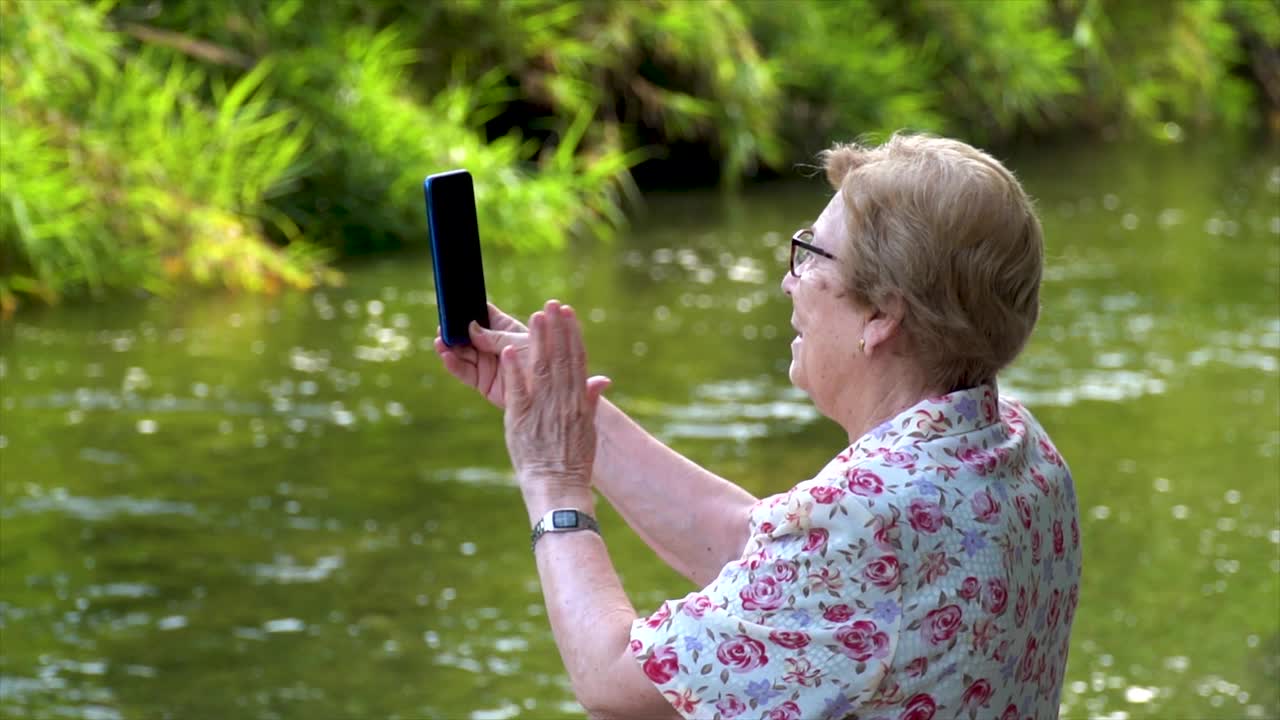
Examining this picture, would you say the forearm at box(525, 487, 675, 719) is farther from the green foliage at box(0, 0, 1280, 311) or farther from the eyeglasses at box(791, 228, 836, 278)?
the green foliage at box(0, 0, 1280, 311)

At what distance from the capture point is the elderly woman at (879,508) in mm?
1817

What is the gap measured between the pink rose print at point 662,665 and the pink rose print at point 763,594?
0.09m

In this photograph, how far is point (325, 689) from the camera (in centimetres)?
405

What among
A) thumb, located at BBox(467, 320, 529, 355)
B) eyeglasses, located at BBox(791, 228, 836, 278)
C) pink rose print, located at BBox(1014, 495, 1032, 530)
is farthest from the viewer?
thumb, located at BBox(467, 320, 529, 355)

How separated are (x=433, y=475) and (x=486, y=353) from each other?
3.32 metres

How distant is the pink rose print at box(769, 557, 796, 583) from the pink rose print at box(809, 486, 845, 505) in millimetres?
62

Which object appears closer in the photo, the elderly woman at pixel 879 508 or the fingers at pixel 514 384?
the elderly woman at pixel 879 508

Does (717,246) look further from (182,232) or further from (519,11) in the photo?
(182,232)

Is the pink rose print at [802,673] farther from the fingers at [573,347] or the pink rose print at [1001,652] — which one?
the fingers at [573,347]

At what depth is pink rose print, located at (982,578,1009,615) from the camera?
72.9 inches

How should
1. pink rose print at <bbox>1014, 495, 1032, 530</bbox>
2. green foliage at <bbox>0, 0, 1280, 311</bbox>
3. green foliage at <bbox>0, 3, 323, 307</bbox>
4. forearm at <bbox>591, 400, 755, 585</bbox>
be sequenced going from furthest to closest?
green foliage at <bbox>0, 0, 1280, 311</bbox>, green foliage at <bbox>0, 3, 323, 307</bbox>, forearm at <bbox>591, 400, 755, 585</bbox>, pink rose print at <bbox>1014, 495, 1032, 530</bbox>

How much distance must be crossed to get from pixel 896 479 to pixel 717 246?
26.9 feet

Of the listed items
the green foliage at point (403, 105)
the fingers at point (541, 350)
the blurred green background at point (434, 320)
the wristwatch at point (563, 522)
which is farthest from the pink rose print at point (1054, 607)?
the green foliage at point (403, 105)

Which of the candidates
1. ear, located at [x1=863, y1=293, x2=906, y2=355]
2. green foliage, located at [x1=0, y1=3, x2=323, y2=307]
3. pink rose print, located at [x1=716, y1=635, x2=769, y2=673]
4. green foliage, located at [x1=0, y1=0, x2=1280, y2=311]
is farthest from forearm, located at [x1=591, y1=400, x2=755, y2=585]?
green foliage, located at [x1=0, y1=3, x2=323, y2=307]
